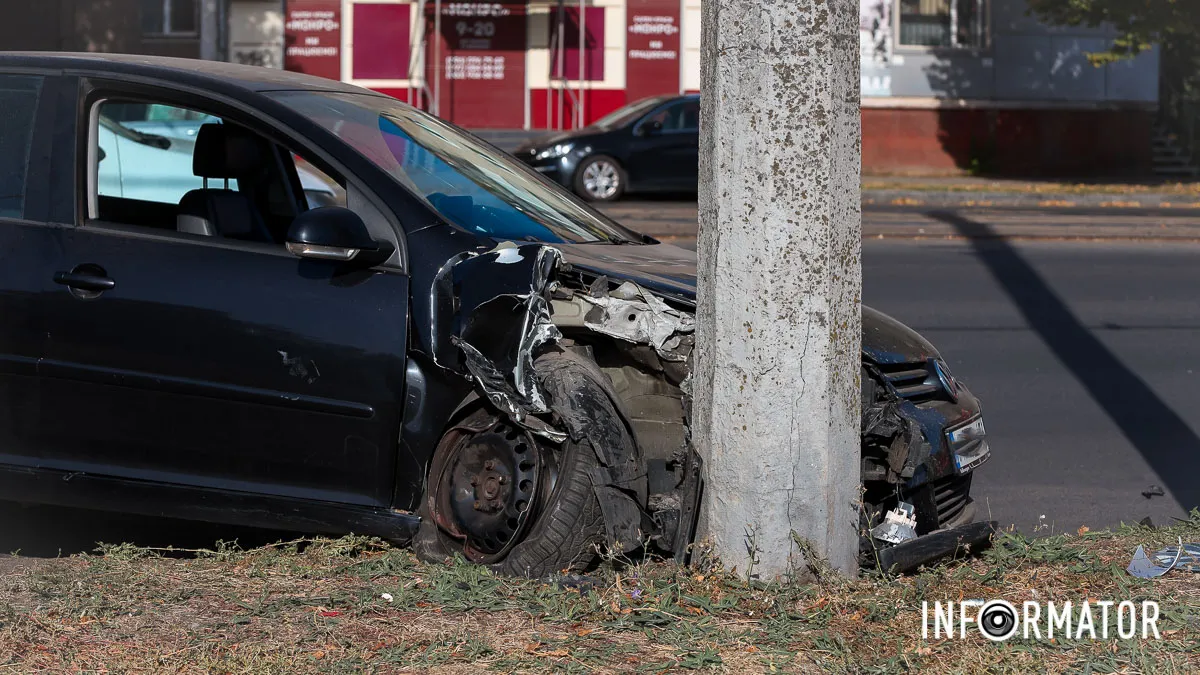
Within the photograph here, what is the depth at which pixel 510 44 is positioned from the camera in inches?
1038

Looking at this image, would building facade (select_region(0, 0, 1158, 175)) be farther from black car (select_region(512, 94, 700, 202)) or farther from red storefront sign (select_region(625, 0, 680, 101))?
black car (select_region(512, 94, 700, 202))

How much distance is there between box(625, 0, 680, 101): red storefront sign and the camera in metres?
26.4

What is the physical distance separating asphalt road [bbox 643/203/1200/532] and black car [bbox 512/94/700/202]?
11.6 feet

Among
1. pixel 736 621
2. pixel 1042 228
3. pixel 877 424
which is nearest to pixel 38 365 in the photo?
pixel 736 621

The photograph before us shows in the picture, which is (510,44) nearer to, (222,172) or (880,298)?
(880,298)

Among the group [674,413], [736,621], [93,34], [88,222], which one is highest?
[93,34]

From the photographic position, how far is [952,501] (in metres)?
4.75

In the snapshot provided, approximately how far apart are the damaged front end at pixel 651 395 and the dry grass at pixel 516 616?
0.59 ft

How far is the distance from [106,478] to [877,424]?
8.27 ft

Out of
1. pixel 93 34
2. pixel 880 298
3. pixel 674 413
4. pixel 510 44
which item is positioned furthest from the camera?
pixel 510 44

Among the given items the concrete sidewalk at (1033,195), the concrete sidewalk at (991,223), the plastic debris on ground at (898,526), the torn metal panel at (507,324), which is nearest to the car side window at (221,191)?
the torn metal panel at (507,324)

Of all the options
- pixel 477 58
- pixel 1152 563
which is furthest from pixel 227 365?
pixel 477 58

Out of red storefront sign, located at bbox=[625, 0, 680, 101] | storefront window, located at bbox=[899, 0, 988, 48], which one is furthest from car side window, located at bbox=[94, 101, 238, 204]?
storefront window, located at bbox=[899, 0, 988, 48]

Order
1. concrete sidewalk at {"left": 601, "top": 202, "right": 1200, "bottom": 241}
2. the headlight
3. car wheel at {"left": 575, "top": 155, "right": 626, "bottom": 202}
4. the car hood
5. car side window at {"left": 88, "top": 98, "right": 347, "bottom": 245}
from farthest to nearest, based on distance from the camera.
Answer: car wheel at {"left": 575, "top": 155, "right": 626, "bottom": 202}, the headlight, concrete sidewalk at {"left": 601, "top": 202, "right": 1200, "bottom": 241}, car side window at {"left": 88, "top": 98, "right": 347, "bottom": 245}, the car hood
